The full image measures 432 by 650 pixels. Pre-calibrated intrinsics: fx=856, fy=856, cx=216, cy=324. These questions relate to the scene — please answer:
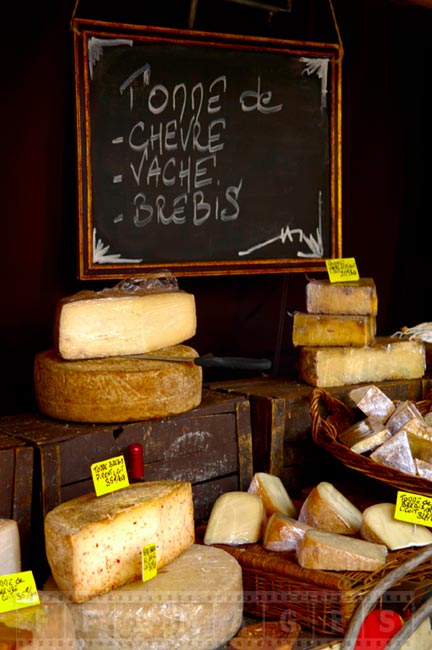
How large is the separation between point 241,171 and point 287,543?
1.56 meters

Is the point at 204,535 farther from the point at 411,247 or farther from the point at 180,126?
the point at 411,247

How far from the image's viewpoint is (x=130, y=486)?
6.64ft

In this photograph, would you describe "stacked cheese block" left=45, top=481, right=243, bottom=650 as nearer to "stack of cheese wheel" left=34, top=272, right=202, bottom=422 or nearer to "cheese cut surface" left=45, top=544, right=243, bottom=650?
"cheese cut surface" left=45, top=544, right=243, bottom=650

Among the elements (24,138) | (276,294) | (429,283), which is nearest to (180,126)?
(24,138)

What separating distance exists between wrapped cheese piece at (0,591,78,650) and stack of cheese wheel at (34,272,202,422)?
59 centimetres

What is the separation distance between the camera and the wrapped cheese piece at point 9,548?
5.89 ft

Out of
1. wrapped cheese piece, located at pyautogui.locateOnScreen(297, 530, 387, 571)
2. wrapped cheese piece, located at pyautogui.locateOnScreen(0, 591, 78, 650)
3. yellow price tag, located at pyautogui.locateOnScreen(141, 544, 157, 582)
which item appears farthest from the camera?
wrapped cheese piece, located at pyautogui.locateOnScreen(297, 530, 387, 571)

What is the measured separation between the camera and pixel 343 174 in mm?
3695

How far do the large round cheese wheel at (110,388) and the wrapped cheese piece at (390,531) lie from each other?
59cm

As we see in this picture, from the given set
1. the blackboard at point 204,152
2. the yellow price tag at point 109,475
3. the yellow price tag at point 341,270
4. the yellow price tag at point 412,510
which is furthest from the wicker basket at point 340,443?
the blackboard at point 204,152

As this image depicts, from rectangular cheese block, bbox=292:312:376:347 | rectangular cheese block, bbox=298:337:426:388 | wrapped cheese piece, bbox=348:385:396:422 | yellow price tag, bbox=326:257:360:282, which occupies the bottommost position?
wrapped cheese piece, bbox=348:385:396:422

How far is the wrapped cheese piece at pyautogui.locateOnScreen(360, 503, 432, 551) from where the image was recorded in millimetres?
2062

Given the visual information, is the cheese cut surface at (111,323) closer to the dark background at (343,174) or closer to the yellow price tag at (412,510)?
the dark background at (343,174)

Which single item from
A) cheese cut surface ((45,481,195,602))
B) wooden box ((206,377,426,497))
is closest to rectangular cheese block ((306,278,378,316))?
wooden box ((206,377,426,497))
